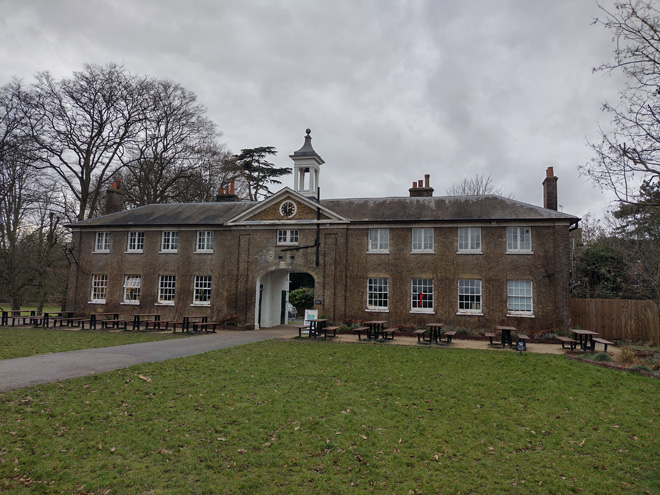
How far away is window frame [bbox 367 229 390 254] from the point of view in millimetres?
23672

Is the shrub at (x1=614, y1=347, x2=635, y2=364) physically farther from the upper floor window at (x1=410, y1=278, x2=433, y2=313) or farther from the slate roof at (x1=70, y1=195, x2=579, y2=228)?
the upper floor window at (x1=410, y1=278, x2=433, y2=313)

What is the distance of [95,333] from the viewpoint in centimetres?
2067

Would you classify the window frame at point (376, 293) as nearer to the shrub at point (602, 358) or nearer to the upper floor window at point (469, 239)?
the upper floor window at point (469, 239)

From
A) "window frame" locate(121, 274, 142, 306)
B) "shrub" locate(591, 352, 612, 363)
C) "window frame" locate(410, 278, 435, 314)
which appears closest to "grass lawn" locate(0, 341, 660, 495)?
"shrub" locate(591, 352, 612, 363)

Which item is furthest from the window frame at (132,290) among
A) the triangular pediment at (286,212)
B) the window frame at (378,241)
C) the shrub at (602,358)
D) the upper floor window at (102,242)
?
the shrub at (602,358)

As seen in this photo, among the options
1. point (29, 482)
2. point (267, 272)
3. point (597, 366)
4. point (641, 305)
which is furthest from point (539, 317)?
point (29, 482)

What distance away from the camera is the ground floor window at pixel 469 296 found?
72.6 feet

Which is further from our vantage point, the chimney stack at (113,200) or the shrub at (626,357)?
the chimney stack at (113,200)

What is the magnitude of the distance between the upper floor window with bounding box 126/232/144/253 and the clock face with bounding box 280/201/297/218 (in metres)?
9.16

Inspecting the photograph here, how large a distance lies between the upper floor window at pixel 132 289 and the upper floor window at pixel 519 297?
21.0 m

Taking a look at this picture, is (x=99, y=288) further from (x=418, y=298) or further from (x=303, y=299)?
(x=418, y=298)

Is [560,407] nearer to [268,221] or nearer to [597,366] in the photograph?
[597,366]

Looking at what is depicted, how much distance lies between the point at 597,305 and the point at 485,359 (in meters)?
9.95

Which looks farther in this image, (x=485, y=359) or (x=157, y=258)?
(x=157, y=258)
